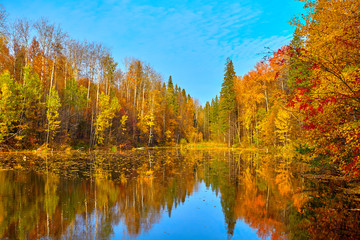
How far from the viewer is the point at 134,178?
1175 cm

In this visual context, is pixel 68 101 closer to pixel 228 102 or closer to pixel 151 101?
pixel 151 101

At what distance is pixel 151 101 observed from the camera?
4547 cm

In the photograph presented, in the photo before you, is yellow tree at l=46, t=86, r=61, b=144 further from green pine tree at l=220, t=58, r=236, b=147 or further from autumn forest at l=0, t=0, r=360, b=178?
green pine tree at l=220, t=58, r=236, b=147

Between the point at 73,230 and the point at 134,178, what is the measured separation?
650cm

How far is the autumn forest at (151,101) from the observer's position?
335 inches

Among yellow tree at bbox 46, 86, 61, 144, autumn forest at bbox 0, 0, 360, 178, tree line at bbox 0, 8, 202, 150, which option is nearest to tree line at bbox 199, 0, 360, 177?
autumn forest at bbox 0, 0, 360, 178

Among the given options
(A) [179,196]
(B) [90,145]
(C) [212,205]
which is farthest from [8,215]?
(B) [90,145]

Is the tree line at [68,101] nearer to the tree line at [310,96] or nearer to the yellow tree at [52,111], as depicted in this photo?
the yellow tree at [52,111]

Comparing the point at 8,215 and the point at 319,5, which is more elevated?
the point at 319,5

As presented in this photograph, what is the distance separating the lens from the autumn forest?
27.9ft

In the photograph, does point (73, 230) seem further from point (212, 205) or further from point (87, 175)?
point (87, 175)

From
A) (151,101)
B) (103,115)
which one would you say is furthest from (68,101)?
(151,101)

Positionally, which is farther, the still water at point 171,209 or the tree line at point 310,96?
the tree line at point 310,96

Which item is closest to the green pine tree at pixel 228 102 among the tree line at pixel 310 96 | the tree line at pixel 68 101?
the tree line at pixel 310 96
